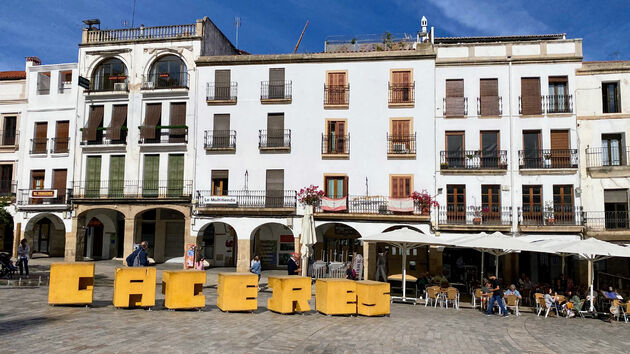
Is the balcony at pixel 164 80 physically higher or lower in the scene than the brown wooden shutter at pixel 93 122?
higher

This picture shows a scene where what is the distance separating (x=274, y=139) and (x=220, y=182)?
420cm

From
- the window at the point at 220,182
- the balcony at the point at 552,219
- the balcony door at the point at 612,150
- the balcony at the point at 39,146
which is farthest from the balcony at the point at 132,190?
the balcony door at the point at 612,150

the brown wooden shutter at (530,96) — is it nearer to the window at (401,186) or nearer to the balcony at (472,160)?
the balcony at (472,160)

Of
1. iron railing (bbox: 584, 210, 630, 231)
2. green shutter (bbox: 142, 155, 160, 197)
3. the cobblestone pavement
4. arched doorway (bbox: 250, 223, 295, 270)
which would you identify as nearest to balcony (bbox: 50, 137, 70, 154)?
green shutter (bbox: 142, 155, 160, 197)

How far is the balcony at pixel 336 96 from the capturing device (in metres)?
31.3

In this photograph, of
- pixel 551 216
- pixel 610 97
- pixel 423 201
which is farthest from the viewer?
pixel 610 97

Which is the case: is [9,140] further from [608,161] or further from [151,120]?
[608,161]

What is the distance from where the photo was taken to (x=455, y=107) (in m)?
30.2

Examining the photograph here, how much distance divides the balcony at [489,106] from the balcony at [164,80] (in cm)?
1777

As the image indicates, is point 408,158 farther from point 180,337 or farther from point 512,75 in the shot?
point 180,337

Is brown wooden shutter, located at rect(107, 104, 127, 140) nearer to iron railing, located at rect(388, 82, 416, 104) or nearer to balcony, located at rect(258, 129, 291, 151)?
balcony, located at rect(258, 129, 291, 151)

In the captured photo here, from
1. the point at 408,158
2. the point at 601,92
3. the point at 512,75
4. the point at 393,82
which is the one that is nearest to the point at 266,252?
the point at 408,158

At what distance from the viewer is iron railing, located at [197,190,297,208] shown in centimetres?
3084

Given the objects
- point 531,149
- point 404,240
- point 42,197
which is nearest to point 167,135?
point 42,197
